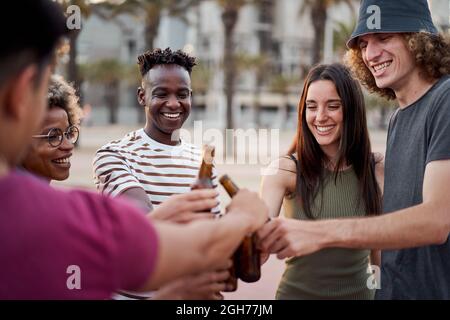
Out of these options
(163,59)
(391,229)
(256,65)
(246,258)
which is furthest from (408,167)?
(256,65)

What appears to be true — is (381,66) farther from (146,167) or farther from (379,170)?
(146,167)

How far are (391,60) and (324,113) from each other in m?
0.37

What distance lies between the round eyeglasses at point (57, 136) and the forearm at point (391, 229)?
1213 mm

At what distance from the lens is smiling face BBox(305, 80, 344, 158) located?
8.98ft

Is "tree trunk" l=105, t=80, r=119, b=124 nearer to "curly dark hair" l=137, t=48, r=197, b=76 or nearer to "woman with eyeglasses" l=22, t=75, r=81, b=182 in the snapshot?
"curly dark hair" l=137, t=48, r=197, b=76

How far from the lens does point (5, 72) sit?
1.17 m

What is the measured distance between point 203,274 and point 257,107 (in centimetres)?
5802

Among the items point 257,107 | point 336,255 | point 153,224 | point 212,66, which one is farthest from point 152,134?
point 212,66

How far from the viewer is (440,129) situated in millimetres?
2193

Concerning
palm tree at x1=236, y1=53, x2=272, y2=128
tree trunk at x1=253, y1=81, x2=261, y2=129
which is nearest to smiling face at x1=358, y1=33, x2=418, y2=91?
palm tree at x1=236, y1=53, x2=272, y2=128

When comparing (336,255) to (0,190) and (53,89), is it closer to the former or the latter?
(53,89)

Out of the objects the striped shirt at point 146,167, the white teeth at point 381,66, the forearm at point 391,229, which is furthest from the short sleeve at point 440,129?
the striped shirt at point 146,167

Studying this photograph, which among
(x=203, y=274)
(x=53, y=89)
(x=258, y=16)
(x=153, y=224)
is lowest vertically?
(x=203, y=274)

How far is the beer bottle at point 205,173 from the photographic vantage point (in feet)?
6.26
